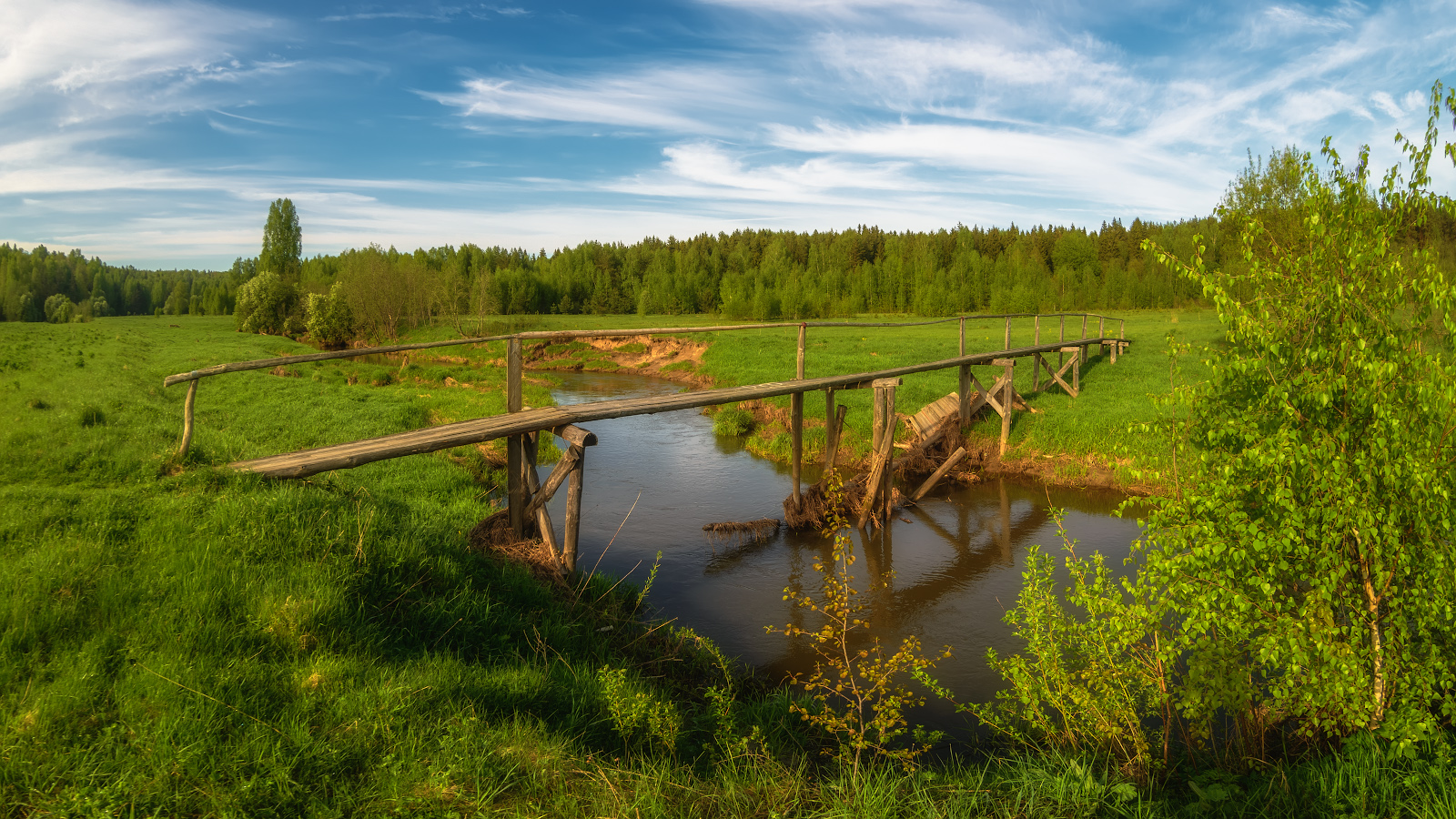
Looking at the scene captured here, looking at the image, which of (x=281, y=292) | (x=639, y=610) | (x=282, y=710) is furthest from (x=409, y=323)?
(x=282, y=710)

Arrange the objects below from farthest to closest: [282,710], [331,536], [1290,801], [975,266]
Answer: [975,266]
[331,536]
[1290,801]
[282,710]

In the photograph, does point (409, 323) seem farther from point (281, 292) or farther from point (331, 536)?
point (331, 536)

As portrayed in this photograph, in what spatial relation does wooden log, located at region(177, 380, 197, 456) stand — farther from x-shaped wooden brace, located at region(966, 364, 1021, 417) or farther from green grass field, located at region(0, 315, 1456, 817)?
x-shaped wooden brace, located at region(966, 364, 1021, 417)

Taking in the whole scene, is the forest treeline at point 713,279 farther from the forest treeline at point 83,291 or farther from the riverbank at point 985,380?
the riverbank at point 985,380

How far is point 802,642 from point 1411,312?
5.75 meters

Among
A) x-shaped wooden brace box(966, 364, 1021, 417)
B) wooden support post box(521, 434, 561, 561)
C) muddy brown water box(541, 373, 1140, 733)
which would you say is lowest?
muddy brown water box(541, 373, 1140, 733)

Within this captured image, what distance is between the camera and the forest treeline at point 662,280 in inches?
2115

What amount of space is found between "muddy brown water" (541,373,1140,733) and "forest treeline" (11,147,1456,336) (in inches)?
1291

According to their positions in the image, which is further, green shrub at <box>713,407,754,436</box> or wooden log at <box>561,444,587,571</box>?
green shrub at <box>713,407,754,436</box>

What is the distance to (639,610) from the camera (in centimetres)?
819

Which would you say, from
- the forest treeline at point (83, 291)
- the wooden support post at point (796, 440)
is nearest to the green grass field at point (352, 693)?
the wooden support post at point (796, 440)

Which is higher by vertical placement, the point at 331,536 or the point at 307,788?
the point at 331,536

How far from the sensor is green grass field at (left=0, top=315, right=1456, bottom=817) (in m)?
3.32

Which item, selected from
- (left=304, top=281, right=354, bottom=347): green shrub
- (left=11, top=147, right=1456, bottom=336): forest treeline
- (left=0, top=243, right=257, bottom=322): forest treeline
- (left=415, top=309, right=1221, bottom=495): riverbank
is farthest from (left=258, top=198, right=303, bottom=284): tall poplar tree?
(left=415, top=309, right=1221, bottom=495): riverbank
